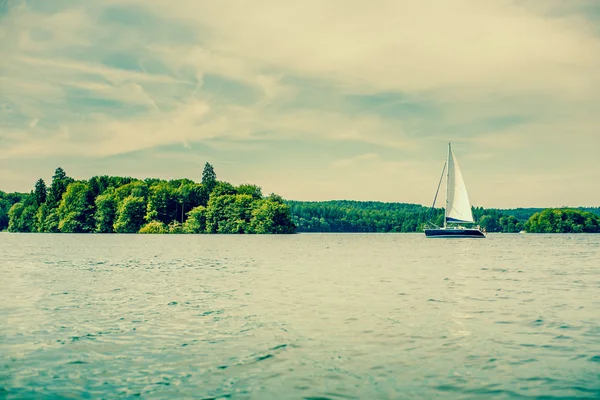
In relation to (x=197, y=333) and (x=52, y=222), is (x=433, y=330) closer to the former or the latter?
(x=197, y=333)

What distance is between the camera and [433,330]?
61.4 ft

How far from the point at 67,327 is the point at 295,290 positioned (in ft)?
44.4

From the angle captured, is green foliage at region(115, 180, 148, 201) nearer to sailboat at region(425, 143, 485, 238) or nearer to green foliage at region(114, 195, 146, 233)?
green foliage at region(114, 195, 146, 233)

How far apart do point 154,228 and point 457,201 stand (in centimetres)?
8808

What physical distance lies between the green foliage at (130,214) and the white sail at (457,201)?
92277 mm

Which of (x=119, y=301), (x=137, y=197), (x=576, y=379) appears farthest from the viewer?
(x=137, y=197)

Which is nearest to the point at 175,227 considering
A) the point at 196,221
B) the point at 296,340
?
the point at 196,221

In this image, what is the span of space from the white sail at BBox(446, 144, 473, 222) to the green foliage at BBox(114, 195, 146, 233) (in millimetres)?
92277

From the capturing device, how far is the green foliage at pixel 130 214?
175375 millimetres

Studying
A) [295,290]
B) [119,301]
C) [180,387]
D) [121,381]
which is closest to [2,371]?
[121,381]

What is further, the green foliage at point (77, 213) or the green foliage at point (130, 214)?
the green foliage at point (77, 213)

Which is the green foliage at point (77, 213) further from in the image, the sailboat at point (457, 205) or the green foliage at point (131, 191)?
the sailboat at point (457, 205)

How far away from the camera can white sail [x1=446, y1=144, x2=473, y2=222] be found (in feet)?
467

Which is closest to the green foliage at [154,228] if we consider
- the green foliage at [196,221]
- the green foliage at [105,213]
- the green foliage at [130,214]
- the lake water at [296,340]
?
the green foliage at [130,214]
